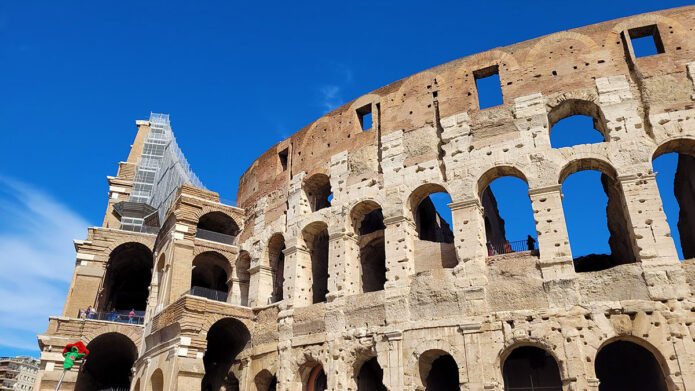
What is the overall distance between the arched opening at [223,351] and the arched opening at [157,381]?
1636mm

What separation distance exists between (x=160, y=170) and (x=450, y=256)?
2270 centimetres

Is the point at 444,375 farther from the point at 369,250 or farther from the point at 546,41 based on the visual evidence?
the point at 546,41

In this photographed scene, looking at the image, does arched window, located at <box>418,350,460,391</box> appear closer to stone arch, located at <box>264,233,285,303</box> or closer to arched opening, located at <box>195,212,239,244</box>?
stone arch, located at <box>264,233,285,303</box>

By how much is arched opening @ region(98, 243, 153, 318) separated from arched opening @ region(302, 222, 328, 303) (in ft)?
24.6

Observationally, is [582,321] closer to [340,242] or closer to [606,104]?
[606,104]

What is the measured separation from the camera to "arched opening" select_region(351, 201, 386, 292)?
620 inches

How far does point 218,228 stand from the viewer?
21547 millimetres

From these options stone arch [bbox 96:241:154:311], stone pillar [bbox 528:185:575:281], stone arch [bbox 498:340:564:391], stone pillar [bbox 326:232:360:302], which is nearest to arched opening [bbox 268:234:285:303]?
stone pillar [bbox 326:232:360:302]

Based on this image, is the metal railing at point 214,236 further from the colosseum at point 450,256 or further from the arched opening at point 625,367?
the arched opening at point 625,367

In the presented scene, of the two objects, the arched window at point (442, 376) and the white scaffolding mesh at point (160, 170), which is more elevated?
the white scaffolding mesh at point (160, 170)

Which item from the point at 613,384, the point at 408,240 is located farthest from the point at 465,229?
the point at 613,384

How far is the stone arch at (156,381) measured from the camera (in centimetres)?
1658

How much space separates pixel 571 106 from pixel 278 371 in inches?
419

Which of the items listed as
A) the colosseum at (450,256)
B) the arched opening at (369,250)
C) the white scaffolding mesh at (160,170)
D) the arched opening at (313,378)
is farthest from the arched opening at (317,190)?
the white scaffolding mesh at (160,170)
